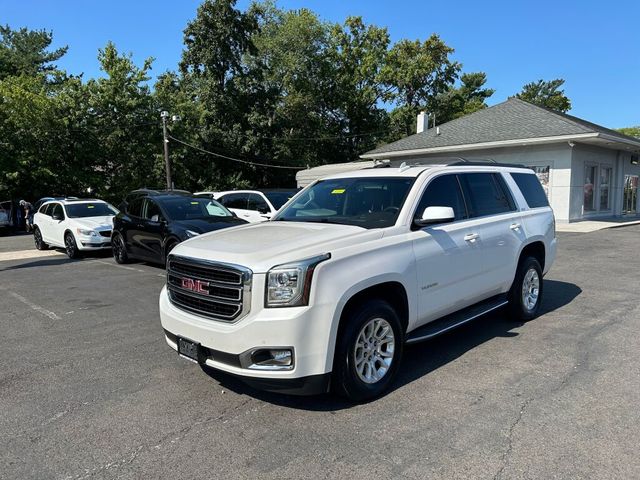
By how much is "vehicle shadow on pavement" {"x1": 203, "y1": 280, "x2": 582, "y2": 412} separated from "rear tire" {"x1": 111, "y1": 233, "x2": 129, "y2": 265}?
25.4 ft

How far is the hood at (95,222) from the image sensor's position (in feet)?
42.1

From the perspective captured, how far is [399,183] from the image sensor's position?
474 centimetres

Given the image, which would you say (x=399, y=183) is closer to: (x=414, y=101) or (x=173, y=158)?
(x=173, y=158)

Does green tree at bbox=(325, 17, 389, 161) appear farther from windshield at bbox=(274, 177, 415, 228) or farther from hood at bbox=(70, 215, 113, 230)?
windshield at bbox=(274, 177, 415, 228)

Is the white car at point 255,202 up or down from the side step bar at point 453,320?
up

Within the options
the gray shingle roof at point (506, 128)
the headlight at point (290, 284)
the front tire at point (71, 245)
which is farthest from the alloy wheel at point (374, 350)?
the gray shingle roof at point (506, 128)

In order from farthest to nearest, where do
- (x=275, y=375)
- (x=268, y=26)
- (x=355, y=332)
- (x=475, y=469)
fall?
1. (x=268, y=26)
2. (x=355, y=332)
3. (x=275, y=375)
4. (x=475, y=469)

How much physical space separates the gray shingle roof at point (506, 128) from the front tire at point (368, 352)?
57.4 feet

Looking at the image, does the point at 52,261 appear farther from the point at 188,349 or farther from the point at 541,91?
the point at 541,91

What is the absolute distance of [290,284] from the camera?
11.3 ft

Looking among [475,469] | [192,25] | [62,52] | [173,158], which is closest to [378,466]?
[475,469]

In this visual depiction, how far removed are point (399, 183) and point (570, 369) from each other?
234 centimetres

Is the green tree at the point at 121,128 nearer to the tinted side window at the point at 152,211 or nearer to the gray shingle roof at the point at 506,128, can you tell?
the gray shingle roof at the point at 506,128

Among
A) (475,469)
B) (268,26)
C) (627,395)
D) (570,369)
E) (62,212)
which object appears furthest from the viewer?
(268,26)
